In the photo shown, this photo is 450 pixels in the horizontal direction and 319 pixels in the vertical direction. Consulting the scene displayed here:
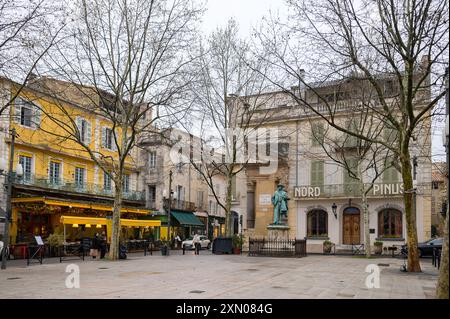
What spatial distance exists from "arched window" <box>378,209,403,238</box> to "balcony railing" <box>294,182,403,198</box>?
4.92 ft

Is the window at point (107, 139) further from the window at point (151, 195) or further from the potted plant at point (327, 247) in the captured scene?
the potted plant at point (327, 247)

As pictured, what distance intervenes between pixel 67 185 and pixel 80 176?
2949mm

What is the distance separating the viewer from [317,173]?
35688 millimetres

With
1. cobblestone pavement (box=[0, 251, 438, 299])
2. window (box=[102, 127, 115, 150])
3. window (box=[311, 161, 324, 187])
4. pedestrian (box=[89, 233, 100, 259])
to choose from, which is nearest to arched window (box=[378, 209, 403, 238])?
Result: window (box=[311, 161, 324, 187])

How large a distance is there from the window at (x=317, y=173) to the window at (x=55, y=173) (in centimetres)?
1810

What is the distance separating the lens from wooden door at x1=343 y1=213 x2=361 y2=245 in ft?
111

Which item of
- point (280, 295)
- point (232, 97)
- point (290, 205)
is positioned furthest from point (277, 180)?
point (280, 295)

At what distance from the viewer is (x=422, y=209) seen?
3170 cm

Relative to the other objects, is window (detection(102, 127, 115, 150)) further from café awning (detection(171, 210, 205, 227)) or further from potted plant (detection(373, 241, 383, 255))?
potted plant (detection(373, 241, 383, 255))

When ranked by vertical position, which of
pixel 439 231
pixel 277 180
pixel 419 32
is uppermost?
pixel 419 32

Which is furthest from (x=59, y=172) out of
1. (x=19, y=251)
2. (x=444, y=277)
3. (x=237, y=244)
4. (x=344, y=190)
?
(x=444, y=277)
